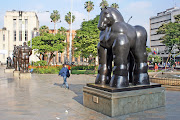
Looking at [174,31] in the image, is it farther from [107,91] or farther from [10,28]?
[10,28]

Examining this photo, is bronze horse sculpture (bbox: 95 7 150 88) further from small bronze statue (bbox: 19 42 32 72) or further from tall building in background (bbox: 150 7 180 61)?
tall building in background (bbox: 150 7 180 61)

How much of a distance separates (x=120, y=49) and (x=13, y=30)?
60097mm

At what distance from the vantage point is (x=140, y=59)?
20.5 feet

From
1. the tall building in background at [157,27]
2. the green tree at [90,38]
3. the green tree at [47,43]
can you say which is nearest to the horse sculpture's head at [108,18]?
the green tree at [90,38]

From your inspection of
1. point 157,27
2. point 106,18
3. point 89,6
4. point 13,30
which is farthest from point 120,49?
point 157,27

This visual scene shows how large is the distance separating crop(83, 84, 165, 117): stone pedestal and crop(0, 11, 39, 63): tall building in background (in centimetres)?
5493

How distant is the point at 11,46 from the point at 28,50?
149ft

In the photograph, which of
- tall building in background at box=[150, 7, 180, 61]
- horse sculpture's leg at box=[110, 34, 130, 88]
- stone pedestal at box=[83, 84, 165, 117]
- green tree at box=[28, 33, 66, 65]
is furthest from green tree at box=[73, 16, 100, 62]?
tall building in background at box=[150, 7, 180, 61]

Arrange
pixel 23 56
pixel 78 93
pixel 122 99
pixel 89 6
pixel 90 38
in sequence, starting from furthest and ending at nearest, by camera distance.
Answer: pixel 89 6 < pixel 90 38 < pixel 23 56 < pixel 78 93 < pixel 122 99

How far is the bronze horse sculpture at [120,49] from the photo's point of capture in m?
5.59

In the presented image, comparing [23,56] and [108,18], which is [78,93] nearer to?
[108,18]

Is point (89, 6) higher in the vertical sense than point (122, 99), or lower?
higher

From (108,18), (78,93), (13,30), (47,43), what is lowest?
(78,93)

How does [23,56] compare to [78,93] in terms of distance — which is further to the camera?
[23,56]
